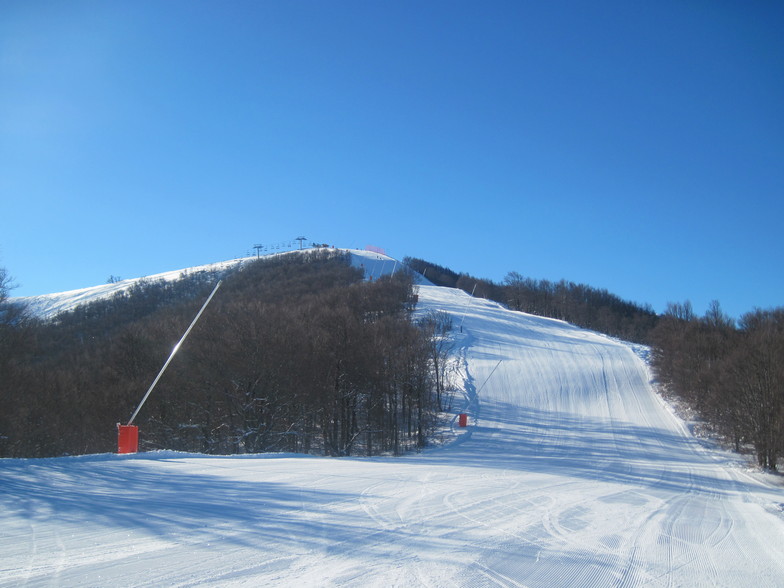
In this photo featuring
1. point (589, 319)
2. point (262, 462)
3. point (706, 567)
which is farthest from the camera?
point (589, 319)

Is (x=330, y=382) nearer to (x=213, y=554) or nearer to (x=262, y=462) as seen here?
(x=262, y=462)

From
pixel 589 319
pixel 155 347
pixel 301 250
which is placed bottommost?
pixel 155 347

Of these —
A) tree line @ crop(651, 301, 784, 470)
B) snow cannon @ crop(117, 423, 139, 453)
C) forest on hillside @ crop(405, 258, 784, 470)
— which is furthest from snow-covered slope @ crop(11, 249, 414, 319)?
snow cannon @ crop(117, 423, 139, 453)

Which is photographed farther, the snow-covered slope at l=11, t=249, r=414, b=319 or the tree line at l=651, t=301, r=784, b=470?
the snow-covered slope at l=11, t=249, r=414, b=319

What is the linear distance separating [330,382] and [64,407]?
2068cm

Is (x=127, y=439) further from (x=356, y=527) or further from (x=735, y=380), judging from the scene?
(x=735, y=380)

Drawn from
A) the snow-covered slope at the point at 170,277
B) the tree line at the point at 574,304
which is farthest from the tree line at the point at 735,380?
the snow-covered slope at the point at 170,277

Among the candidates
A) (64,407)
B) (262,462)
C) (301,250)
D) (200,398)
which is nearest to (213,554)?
(262,462)

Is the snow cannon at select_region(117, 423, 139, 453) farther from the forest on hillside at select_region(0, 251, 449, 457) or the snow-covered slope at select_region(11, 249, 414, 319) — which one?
the snow-covered slope at select_region(11, 249, 414, 319)

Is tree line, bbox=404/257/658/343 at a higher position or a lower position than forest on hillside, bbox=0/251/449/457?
higher

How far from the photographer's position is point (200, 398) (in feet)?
115

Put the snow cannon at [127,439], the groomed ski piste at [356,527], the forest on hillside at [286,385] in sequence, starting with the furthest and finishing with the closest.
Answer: the forest on hillside at [286,385] → the snow cannon at [127,439] → the groomed ski piste at [356,527]

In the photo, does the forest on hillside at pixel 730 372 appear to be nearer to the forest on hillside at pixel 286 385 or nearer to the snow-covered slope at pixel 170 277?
the forest on hillside at pixel 286 385

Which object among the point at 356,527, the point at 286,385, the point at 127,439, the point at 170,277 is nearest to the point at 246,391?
the point at 286,385
